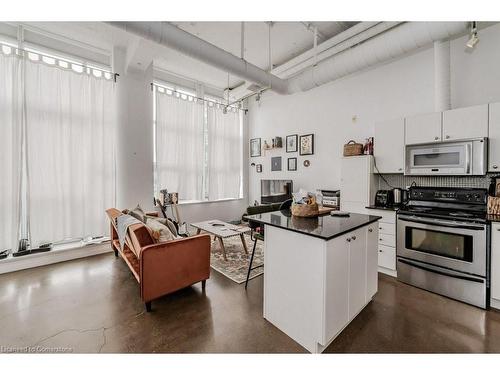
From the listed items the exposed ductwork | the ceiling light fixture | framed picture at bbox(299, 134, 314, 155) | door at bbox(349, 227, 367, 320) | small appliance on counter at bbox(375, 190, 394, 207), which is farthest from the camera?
framed picture at bbox(299, 134, 314, 155)

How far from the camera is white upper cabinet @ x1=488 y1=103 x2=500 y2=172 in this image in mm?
2375

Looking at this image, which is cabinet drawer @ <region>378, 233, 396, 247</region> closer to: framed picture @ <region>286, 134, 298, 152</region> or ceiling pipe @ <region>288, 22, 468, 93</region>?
ceiling pipe @ <region>288, 22, 468, 93</region>

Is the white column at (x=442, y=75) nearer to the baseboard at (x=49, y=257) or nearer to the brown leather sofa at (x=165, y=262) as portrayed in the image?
the brown leather sofa at (x=165, y=262)

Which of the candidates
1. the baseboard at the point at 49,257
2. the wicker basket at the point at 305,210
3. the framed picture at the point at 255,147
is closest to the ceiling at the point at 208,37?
the framed picture at the point at 255,147

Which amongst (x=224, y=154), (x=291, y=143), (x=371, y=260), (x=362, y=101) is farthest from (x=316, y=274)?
(x=224, y=154)

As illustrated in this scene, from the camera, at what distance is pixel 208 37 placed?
3.61 meters

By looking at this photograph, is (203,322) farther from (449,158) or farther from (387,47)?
(387,47)

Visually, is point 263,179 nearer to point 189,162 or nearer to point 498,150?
point 189,162

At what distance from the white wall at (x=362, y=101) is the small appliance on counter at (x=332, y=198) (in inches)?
11.6

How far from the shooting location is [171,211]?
4785 millimetres

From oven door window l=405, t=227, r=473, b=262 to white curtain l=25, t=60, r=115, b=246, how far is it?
470 cm

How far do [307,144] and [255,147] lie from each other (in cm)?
171

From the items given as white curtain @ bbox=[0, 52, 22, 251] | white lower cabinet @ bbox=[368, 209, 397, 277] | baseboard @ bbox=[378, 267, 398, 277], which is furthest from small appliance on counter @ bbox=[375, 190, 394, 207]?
white curtain @ bbox=[0, 52, 22, 251]

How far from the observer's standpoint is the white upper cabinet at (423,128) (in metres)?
2.76
